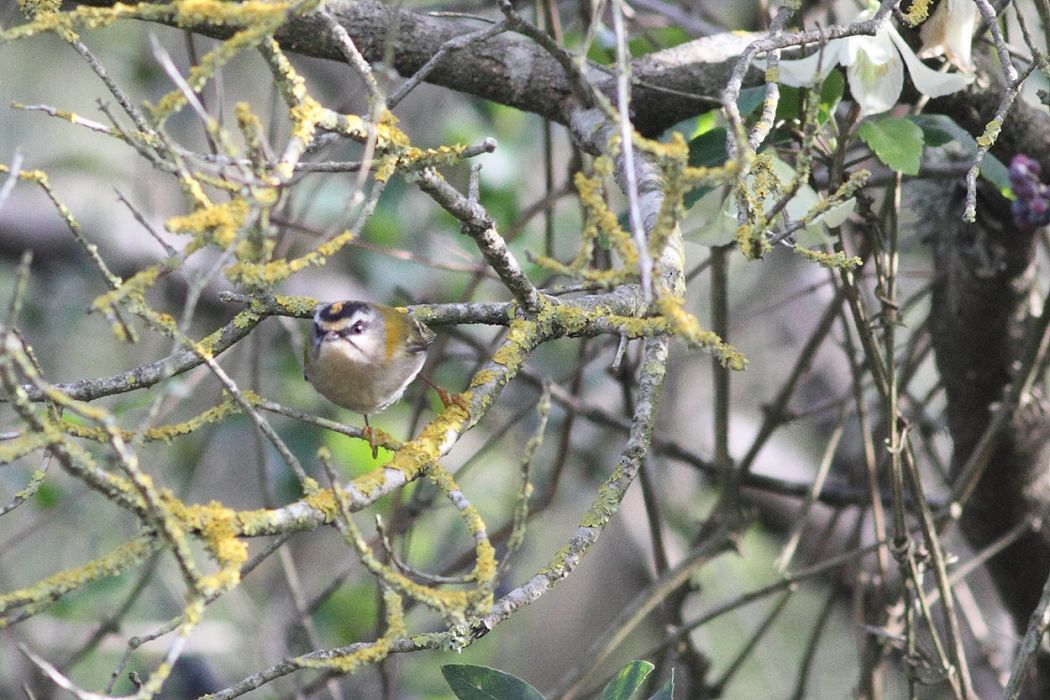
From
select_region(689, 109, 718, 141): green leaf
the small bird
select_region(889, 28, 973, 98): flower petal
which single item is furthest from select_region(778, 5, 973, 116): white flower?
the small bird

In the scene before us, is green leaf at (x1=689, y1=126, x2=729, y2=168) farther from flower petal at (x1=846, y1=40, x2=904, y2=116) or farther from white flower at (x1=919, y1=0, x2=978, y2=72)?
white flower at (x1=919, y1=0, x2=978, y2=72)

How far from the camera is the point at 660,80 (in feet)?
8.61

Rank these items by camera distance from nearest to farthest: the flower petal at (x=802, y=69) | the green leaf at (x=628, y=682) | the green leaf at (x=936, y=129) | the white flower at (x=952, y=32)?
the green leaf at (x=628, y=682) → the flower petal at (x=802, y=69) → the white flower at (x=952, y=32) → the green leaf at (x=936, y=129)

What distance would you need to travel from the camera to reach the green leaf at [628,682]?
1821 millimetres

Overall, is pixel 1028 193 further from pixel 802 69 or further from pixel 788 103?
pixel 802 69

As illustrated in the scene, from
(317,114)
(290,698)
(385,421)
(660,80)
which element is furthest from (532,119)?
(317,114)

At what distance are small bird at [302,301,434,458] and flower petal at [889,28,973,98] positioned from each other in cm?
120

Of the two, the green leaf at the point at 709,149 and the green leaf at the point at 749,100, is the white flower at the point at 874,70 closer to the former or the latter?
the green leaf at the point at 749,100

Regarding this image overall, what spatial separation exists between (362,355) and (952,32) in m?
1.53

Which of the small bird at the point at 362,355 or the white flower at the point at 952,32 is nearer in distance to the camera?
the white flower at the point at 952,32

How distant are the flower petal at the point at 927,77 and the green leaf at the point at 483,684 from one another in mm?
1403

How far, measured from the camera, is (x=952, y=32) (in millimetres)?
2209

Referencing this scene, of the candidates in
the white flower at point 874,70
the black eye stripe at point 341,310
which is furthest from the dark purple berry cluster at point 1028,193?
the black eye stripe at point 341,310

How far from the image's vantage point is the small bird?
2.60m
